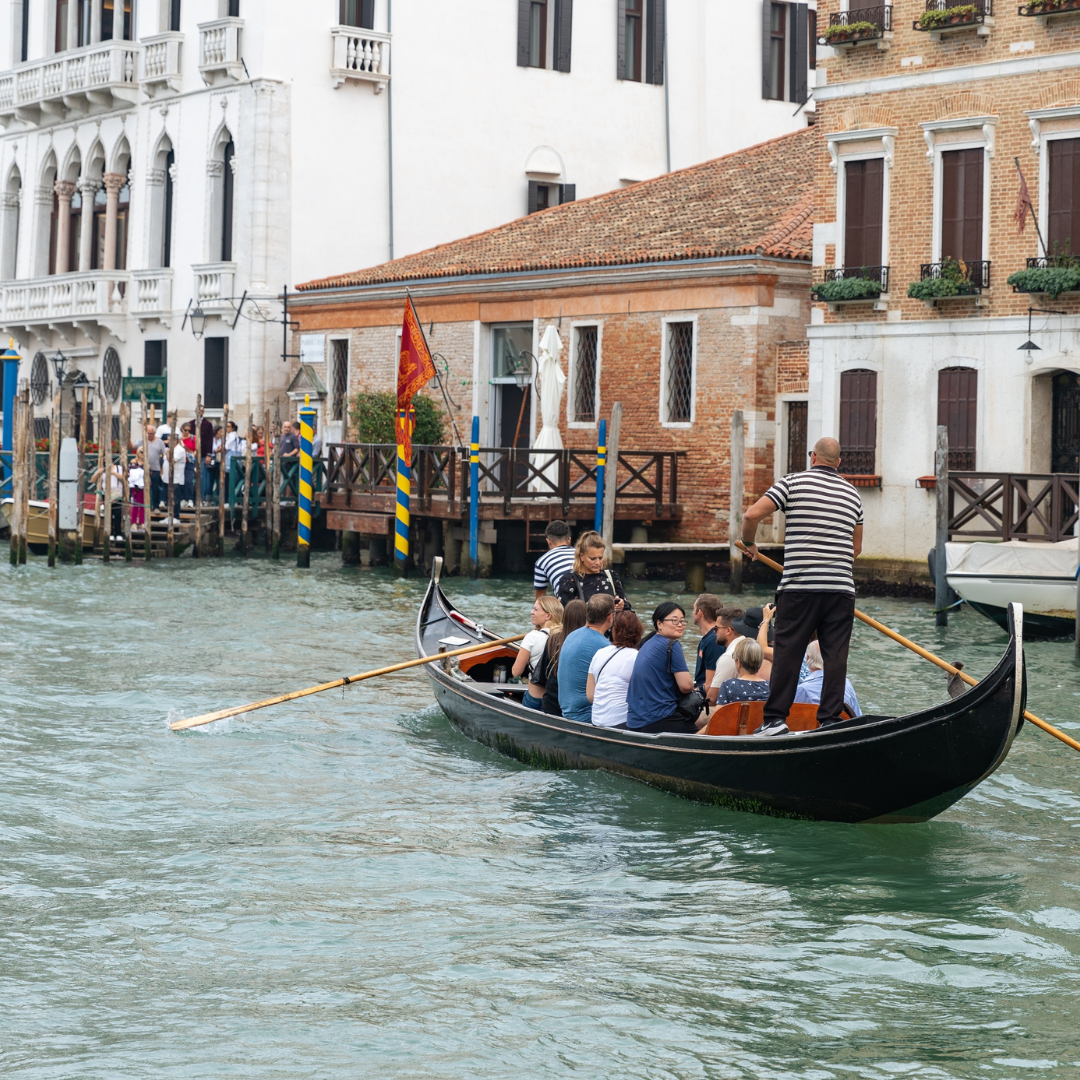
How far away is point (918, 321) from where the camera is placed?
61.2ft

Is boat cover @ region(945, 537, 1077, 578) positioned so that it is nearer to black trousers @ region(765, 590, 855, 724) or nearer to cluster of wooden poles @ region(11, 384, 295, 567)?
black trousers @ region(765, 590, 855, 724)

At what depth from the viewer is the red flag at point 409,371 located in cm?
2008

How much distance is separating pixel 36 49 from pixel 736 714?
2537 centimetres

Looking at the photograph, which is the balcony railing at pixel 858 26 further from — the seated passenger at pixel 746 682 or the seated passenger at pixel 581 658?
the seated passenger at pixel 746 682

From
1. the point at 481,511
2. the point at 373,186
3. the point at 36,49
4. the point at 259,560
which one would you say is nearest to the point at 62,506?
the point at 259,560

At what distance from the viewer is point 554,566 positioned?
11297 millimetres

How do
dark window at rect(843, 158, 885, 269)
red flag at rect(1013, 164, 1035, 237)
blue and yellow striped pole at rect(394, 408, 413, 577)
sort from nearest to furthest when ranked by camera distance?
red flag at rect(1013, 164, 1035, 237)
dark window at rect(843, 158, 885, 269)
blue and yellow striped pole at rect(394, 408, 413, 577)

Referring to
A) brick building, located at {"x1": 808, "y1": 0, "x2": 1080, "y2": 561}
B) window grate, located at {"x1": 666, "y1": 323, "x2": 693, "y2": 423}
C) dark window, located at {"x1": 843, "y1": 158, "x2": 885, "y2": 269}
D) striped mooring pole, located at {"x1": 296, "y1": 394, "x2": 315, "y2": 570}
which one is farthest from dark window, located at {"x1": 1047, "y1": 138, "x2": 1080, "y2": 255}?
striped mooring pole, located at {"x1": 296, "y1": 394, "x2": 315, "y2": 570}

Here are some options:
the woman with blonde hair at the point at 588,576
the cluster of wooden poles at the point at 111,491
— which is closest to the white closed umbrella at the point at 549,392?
the cluster of wooden poles at the point at 111,491

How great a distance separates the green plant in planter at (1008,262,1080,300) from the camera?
17.1 metres

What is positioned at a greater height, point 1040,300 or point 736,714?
point 1040,300

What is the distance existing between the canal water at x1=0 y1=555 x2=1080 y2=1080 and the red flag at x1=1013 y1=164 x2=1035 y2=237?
7.39m

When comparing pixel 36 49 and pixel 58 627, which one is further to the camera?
pixel 36 49

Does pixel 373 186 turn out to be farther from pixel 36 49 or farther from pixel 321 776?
pixel 321 776
